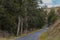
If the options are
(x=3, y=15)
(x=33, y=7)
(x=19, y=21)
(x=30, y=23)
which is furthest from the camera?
(x=30, y=23)

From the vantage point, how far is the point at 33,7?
184 feet

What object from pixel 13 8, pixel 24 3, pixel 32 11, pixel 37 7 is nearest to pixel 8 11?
pixel 13 8

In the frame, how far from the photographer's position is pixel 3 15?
136ft

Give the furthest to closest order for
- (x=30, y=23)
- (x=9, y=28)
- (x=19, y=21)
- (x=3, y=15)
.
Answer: (x=30, y=23) → (x=19, y=21) → (x=9, y=28) → (x=3, y=15)

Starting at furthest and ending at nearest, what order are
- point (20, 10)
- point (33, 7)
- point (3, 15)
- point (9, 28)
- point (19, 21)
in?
1. point (33, 7)
2. point (19, 21)
3. point (20, 10)
4. point (9, 28)
5. point (3, 15)

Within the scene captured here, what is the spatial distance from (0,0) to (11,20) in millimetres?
5292

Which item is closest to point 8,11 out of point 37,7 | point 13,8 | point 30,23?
point 13,8

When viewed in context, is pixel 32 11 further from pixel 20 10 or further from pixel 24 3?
pixel 20 10

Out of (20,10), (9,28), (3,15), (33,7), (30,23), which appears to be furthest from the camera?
(30,23)

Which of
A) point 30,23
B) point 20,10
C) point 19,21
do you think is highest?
point 20,10

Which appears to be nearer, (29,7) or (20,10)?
(20,10)

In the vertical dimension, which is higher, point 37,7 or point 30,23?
point 37,7

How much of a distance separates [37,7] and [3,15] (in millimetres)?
19898

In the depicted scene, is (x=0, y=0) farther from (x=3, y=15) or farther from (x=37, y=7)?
(x=37, y=7)
